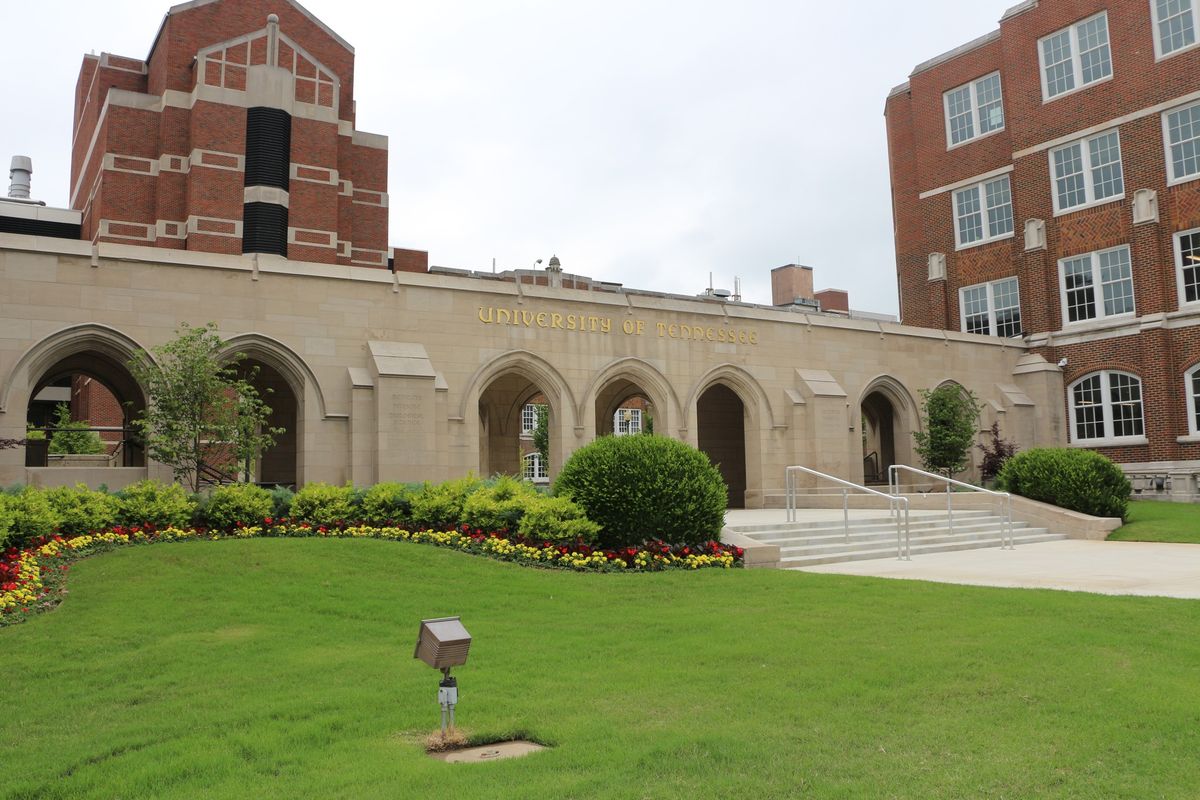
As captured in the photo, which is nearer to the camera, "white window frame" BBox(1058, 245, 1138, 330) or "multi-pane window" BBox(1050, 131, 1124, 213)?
"white window frame" BBox(1058, 245, 1138, 330)

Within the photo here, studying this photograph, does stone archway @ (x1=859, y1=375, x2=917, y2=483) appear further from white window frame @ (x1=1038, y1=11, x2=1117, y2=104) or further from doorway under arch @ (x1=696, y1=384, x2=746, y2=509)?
white window frame @ (x1=1038, y1=11, x2=1117, y2=104)

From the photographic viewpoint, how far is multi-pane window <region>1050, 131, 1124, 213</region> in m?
28.8

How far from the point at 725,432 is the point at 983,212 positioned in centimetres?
1362

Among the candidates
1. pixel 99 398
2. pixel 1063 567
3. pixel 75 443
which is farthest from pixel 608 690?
pixel 99 398

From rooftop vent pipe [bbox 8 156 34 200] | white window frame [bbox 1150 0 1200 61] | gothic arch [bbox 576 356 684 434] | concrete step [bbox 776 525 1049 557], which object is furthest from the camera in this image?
rooftop vent pipe [bbox 8 156 34 200]

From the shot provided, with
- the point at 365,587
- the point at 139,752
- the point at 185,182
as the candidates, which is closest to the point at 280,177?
the point at 185,182

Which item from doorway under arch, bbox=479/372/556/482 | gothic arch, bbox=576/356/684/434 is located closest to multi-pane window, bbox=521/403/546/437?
doorway under arch, bbox=479/372/556/482

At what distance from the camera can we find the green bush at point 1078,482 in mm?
20453

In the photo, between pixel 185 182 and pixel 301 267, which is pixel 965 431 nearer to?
pixel 301 267

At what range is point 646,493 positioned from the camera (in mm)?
13727

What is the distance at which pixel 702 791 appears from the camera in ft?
15.0

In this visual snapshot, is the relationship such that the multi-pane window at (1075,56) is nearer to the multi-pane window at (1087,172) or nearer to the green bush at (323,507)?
the multi-pane window at (1087,172)

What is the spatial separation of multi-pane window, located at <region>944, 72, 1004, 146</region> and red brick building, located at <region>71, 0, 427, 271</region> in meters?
23.2

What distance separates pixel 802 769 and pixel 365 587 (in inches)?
273
